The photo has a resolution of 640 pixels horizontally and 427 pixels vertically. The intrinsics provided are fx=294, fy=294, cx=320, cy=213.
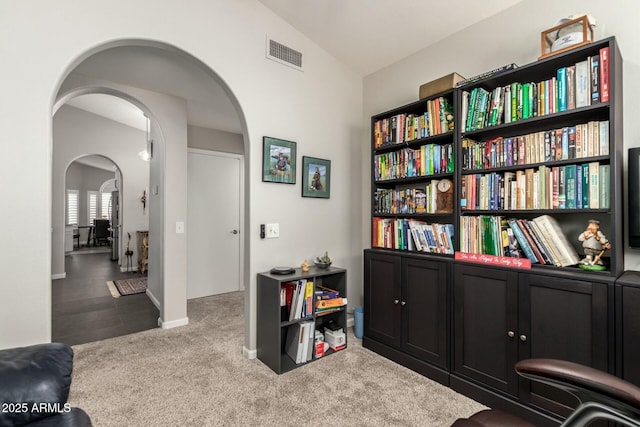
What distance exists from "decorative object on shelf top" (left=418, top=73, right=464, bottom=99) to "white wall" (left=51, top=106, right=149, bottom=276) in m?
6.46

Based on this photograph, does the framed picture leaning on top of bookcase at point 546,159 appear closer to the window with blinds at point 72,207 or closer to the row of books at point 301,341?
the row of books at point 301,341

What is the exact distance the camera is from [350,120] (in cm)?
330

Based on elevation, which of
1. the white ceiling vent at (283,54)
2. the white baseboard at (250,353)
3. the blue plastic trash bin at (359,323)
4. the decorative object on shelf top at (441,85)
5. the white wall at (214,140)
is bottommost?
the white baseboard at (250,353)

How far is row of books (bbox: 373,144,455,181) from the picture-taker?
7.49 ft

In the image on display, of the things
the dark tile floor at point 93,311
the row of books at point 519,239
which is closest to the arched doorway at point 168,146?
the dark tile floor at point 93,311

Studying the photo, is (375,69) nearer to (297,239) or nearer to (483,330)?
(297,239)

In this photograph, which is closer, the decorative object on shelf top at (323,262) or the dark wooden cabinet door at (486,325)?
the dark wooden cabinet door at (486,325)

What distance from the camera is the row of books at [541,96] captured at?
1.60 metres

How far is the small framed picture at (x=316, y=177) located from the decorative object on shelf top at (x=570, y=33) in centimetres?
187

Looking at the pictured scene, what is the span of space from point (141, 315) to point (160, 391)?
195 cm

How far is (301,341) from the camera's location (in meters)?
2.43

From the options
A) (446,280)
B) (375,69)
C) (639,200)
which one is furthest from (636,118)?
(375,69)

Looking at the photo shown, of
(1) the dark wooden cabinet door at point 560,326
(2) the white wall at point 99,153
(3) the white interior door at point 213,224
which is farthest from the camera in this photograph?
(2) the white wall at point 99,153

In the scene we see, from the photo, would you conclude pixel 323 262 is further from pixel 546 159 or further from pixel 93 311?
pixel 93 311
